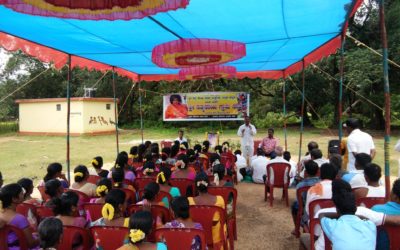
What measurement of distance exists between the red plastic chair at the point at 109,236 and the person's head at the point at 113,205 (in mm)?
161

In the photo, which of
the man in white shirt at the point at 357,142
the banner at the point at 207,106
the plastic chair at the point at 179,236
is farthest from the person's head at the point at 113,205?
the banner at the point at 207,106

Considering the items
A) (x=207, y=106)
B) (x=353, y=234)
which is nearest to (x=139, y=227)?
(x=353, y=234)

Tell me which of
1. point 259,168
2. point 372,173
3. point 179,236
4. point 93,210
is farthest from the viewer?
point 259,168

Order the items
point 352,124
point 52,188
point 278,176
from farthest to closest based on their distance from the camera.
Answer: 1. point 278,176
2. point 352,124
3. point 52,188

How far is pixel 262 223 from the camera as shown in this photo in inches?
198

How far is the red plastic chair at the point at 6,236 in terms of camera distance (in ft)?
8.80

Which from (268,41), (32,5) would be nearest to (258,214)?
(268,41)

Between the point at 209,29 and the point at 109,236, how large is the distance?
3404 mm

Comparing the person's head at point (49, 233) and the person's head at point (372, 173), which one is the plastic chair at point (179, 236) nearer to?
the person's head at point (49, 233)

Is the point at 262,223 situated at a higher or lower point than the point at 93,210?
lower

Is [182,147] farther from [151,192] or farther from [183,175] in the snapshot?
[151,192]

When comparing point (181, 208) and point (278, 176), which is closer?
point (181, 208)

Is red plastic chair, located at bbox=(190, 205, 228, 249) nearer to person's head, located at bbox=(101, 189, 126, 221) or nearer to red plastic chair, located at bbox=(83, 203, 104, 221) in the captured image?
person's head, located at bbox=(101, 189, 126, 221)

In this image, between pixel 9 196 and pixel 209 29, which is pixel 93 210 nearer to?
pixel 9 196
